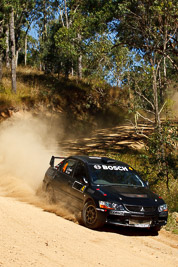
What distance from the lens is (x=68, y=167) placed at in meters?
8.40

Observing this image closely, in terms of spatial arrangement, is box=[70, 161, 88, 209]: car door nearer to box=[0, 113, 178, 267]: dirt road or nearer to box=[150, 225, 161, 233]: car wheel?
box=[0, 113, 178, 267]: dirt road

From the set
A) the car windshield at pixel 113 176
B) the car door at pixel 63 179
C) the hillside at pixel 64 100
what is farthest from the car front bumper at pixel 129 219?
the hillside at pixel 64 100

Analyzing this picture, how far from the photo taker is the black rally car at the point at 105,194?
6.59 meters

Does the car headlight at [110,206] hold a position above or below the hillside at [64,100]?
below

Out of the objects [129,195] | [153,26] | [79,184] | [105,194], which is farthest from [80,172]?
[153,26]

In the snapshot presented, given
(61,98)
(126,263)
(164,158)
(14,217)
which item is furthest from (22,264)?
(61,98)

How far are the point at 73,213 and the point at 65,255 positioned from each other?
8.70 ft

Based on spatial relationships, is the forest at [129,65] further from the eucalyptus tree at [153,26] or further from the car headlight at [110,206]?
the car headlight at [110,206]

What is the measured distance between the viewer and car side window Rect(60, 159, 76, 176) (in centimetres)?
822

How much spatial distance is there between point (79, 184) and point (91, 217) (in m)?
0.97

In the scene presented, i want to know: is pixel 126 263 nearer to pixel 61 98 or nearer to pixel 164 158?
pixel 164 158

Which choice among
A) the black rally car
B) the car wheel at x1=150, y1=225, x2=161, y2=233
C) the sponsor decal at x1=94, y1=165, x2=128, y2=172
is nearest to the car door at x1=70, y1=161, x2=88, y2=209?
the black rally car

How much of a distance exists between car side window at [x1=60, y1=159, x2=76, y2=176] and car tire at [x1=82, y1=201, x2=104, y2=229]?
1.30 meters

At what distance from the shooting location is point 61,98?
29.1m
